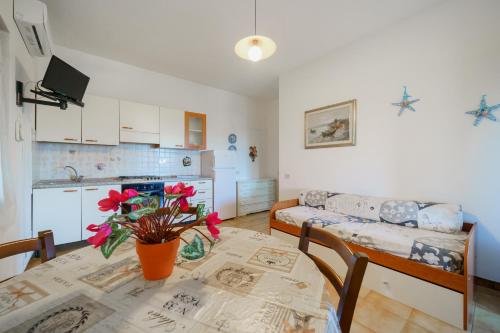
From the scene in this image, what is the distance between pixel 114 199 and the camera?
66 centimetres

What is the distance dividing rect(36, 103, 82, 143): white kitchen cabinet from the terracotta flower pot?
2.89m

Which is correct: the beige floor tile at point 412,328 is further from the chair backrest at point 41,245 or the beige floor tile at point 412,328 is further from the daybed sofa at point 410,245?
the chair backrest at point 41,245

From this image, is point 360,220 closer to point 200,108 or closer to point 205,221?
point 205,221

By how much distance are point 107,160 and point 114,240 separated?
10.4 ft

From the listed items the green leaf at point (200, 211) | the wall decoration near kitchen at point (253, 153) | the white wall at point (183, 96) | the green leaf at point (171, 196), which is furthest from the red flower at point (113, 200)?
the wall decoration near kitchen at point (253, 153)

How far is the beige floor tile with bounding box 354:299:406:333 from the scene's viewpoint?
137 centimetres

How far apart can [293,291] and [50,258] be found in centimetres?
108

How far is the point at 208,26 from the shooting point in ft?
7.92

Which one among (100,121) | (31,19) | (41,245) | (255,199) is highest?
(31,19)

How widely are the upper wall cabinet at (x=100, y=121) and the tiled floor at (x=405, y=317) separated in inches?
138

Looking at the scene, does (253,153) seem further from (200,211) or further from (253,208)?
(200,211)

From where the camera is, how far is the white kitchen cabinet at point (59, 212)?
232cm

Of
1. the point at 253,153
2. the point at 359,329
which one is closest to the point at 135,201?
the point at 359,329

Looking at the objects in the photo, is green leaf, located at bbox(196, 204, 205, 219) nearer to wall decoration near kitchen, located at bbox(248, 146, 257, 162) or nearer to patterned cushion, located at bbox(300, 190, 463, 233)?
patterned cushion, located at bbox(300, 190, 463, 233)
